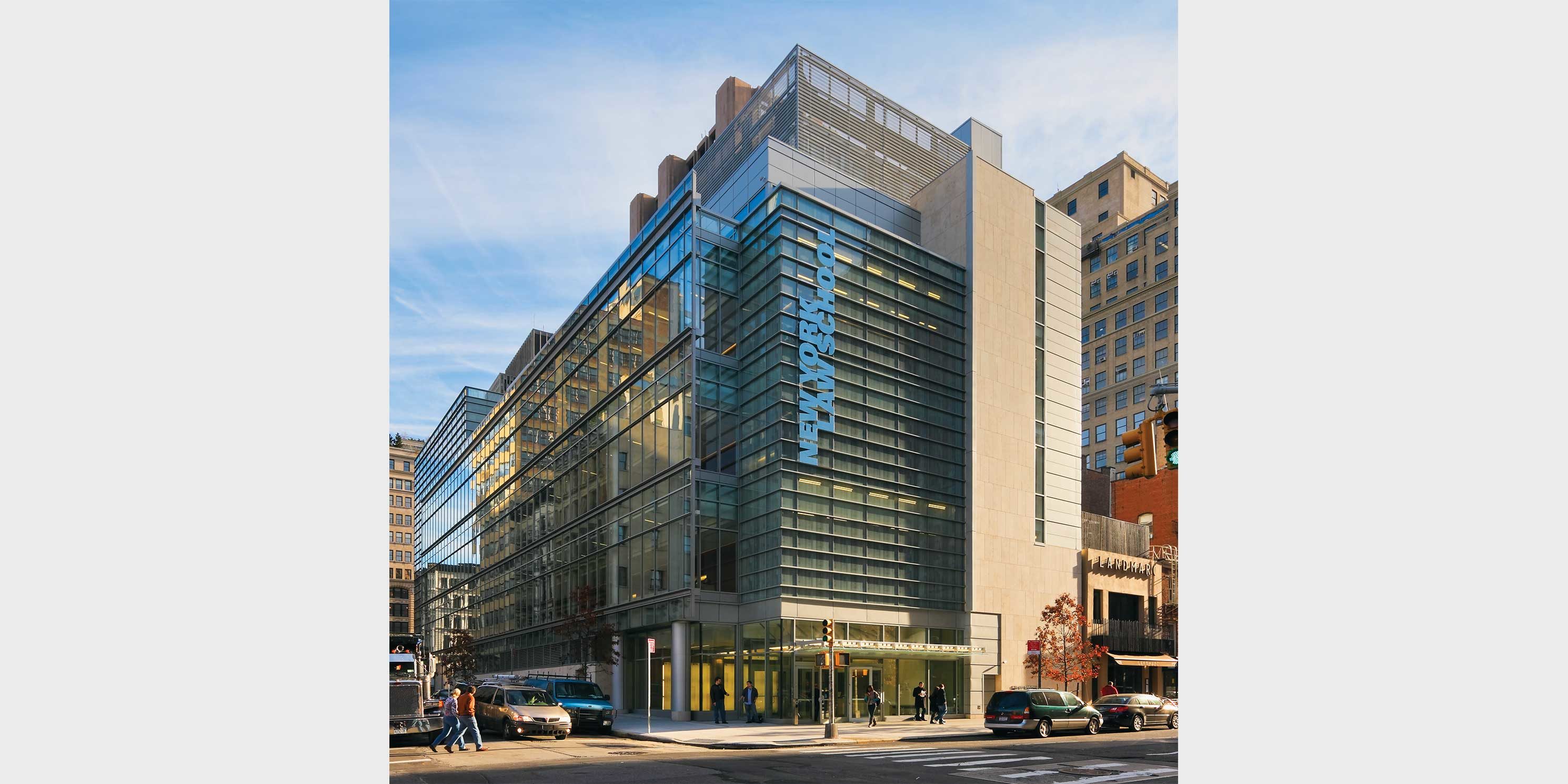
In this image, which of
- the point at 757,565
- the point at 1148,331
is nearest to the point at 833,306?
the point at 757,565

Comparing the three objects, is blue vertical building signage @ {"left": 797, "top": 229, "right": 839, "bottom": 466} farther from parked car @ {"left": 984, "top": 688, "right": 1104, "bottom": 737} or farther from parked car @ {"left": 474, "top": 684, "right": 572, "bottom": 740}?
parked car @ {"left": 474, "top": 684, "right": 572, "bottom": 740}

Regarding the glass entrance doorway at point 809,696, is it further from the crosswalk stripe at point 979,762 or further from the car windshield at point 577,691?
the crosswalk stripe at point 979,762

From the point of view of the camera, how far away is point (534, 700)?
→ 29438 mm

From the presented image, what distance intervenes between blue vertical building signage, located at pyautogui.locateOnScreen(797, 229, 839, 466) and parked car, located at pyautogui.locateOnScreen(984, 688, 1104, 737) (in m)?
12.7

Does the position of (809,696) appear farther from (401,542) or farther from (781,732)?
(401,542)

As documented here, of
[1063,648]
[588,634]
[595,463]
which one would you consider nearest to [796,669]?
[588,634]

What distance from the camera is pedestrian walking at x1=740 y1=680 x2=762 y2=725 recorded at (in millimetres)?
37844

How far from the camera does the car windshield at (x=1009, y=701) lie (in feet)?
102

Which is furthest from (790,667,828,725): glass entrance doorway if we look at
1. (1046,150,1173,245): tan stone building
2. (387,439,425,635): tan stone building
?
(387,439,425,635): tan stone building

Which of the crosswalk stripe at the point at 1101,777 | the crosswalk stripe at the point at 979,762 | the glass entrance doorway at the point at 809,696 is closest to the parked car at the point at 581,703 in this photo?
the glass entrance doorway at the point at 809,696

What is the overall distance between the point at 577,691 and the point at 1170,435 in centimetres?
2397
